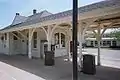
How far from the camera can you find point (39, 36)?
59.9 ft

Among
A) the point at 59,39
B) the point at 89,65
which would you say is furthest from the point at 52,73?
the point at 59,39

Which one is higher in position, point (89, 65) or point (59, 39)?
point (59, 39)

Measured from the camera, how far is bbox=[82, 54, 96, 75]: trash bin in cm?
941

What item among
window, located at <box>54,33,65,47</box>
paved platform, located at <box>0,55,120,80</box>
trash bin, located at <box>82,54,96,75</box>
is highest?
window, located at <box>54,33,65,47</box>

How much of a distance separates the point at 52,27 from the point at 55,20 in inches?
99.9

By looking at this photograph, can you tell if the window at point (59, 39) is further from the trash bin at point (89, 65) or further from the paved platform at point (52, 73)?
the trash bin at point (89, 65)

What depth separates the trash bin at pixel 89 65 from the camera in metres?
9.41

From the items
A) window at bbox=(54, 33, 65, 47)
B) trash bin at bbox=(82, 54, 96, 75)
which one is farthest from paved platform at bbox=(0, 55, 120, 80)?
window at bbox=(54, 33, 65, 47)

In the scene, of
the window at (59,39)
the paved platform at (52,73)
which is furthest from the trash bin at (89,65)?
the window at (59,39)

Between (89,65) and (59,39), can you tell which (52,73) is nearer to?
(89,65)

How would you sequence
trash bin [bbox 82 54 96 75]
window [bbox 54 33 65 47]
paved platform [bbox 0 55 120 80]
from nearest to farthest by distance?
paved platform [bbox 0 55 120 80], trash bin [bbox 82 54 96 75], window [bbox 54 33 65 47]

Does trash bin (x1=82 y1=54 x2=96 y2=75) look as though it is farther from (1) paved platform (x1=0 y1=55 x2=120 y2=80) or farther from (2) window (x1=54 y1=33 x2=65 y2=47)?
(2) window (x1=54 y1=33 x2=65 y2=47)

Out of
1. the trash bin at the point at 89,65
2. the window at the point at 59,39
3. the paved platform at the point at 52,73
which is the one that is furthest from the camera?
the window at the point at 59,39

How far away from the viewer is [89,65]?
31.3ft
